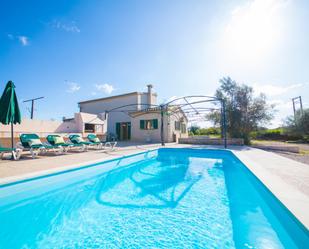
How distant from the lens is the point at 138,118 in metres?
17.2

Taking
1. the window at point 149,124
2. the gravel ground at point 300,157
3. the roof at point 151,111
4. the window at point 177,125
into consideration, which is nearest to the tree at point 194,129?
the window at point 177,125

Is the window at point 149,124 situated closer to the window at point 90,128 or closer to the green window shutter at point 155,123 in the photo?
the green window shutter at point 155,123

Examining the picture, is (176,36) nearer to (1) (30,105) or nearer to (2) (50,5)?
(2) (50,5)

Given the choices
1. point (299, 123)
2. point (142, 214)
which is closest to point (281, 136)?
point (299, 123)

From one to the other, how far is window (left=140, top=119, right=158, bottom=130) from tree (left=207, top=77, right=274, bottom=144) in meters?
6.42

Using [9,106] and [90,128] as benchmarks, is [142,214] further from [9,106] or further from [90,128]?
[90,128]

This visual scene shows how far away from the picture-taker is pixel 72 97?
23984mm

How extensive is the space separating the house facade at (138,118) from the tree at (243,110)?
5.18m

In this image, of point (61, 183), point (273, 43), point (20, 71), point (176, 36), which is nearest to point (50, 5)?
point (20, 71)

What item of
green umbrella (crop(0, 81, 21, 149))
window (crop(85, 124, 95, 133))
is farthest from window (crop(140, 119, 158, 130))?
green umbrella (crop(0, 81, 21, 149))

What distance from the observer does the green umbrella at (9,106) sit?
589 centimetres

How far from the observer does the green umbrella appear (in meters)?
5.89

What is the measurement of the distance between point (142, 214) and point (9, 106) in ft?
22.6

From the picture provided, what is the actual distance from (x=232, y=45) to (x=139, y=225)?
10.6 metres
